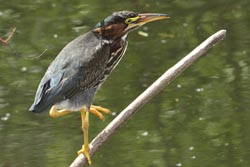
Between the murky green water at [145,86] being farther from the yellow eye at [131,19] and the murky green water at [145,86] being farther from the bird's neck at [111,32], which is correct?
the yellow eye at [131,19]

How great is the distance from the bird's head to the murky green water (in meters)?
2.13

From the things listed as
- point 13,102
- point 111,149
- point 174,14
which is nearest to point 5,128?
point 13,102

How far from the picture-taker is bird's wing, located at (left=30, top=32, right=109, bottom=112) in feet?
13.3

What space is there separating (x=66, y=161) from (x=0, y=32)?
88.2 inches

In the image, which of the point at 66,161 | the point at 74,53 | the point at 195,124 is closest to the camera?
the point at 74,53

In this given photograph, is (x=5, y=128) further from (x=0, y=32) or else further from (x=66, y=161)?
(x=0, y=32)

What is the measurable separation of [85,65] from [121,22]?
0.24m

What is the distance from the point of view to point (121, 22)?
4.14m

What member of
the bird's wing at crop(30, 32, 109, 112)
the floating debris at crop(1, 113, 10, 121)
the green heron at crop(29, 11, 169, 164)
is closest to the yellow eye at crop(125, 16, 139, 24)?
the green heron at crop(29, 11, 169, 164)

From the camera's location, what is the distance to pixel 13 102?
23.2 ft

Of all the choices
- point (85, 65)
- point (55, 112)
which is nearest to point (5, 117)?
point (55, 112)

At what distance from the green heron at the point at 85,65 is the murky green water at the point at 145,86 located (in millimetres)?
2003

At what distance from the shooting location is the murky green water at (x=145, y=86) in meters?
6.39

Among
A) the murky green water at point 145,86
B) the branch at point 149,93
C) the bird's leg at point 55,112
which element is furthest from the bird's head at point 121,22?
the murky green water at point 145,86
